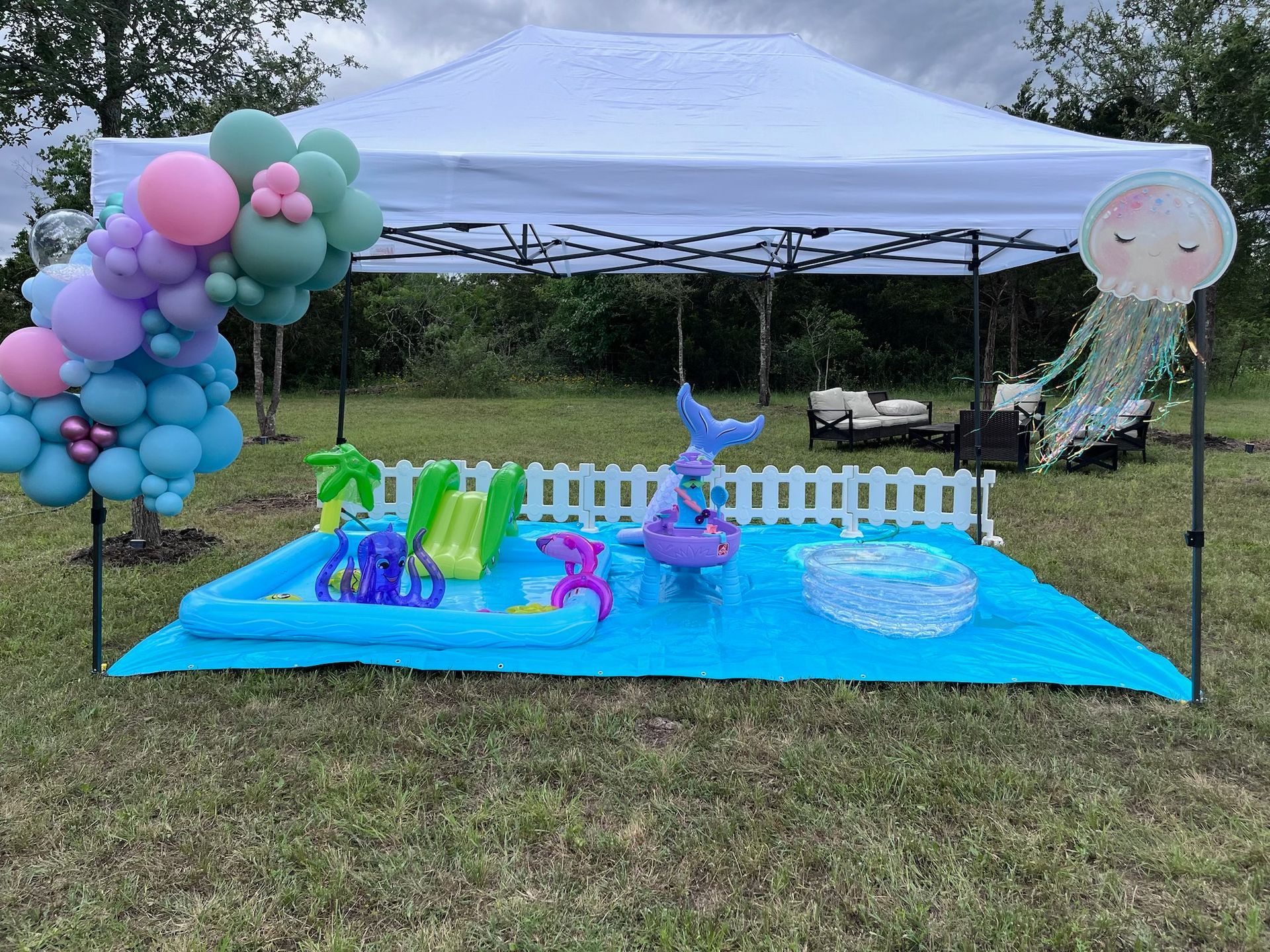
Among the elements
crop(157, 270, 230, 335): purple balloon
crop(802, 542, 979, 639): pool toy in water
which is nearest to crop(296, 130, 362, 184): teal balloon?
crop(157, 270, 230, 335): purple balloon

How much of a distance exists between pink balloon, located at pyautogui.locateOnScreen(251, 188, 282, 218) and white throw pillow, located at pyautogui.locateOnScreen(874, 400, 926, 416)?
10.7 m

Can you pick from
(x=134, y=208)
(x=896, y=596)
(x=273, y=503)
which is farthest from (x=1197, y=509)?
(x=273, y=503)

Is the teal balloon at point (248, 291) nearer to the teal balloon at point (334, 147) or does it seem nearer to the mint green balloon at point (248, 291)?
the mint green balloon at point (248, 291)

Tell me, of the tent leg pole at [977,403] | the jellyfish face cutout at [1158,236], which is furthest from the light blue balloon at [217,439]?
the tent leg pole at [977,403]

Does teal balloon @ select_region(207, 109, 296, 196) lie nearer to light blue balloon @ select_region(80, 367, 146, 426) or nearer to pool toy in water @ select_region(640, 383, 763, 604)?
light blue balloon @ select_region(80, 367, 146, 426)

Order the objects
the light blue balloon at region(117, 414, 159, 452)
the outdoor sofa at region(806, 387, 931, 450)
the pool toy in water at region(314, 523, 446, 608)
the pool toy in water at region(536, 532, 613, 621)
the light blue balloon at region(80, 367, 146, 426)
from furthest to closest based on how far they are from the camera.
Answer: the outdoor sofa at region(806, 387, 931, 450) → the pool toy in water at region(536, 532, 613, 621) → the pool toy in water at region(314, 523, 446, 608) → the light blue balloon at region(117, 414, 159, 452) → the light blue balloon at region(80, 367, 146, 426)

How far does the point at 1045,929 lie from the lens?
1.88m

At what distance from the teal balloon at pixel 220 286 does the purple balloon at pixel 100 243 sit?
0.30 metres

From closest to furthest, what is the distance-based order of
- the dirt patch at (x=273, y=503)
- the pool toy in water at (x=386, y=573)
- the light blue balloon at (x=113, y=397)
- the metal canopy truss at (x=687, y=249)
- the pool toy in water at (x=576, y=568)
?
the light blue balloon at (x=113, y=397), the pool toy in water at (x=386, y=573), the pool toy in water at (x=576, y=568), the metal canopy truss at (x=687, y=249), the dirt patch at (x=273, y=503)

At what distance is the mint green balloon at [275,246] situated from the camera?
261 centimetres

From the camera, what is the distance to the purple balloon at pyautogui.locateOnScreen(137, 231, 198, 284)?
2576mm

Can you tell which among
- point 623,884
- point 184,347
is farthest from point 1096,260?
point 184,347

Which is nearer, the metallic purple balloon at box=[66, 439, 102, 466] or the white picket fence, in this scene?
the metallic purple balloon at box=[66, 439, 102, 466]

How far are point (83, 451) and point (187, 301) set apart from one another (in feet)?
2.36
